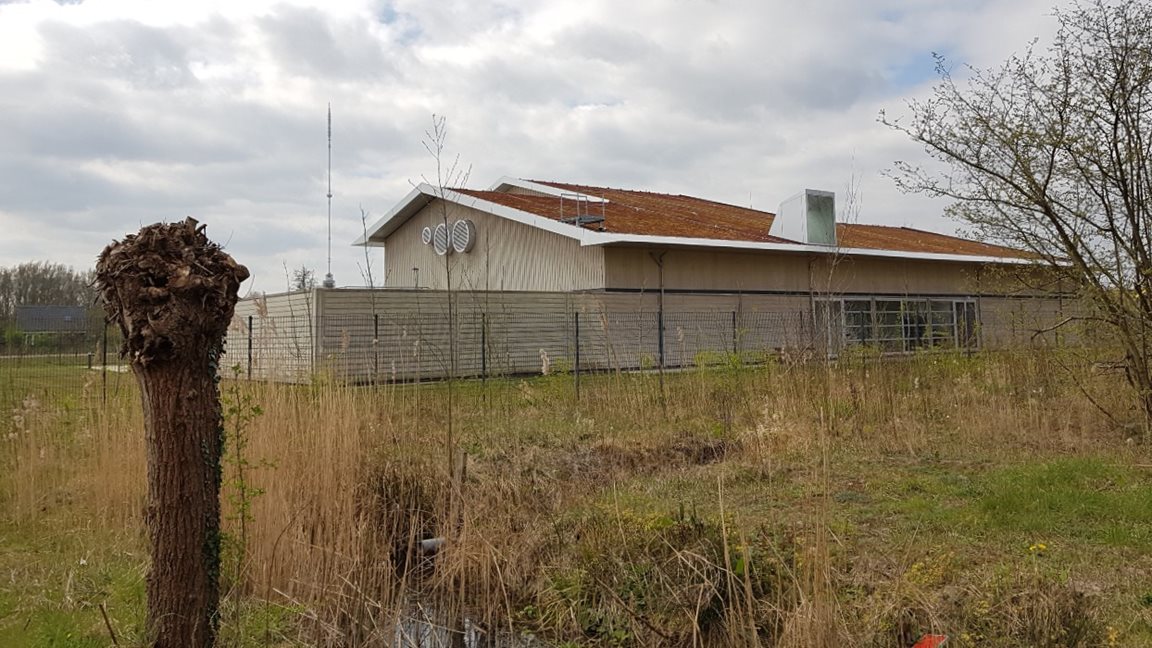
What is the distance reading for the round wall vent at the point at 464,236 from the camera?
20.3m

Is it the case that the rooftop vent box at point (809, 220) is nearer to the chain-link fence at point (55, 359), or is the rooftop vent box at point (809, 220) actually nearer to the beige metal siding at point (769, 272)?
the beige metal siding at point (769, 272)

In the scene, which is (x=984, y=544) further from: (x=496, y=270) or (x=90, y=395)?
(x=496, y=270)

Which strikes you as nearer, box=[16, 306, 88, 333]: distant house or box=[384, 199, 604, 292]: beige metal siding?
box=[16, 306, 88, 333]: distant house

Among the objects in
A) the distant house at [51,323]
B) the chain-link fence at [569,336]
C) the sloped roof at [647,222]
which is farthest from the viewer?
the sloped roof at [647,222]

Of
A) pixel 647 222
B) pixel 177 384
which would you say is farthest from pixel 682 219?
pixel 177 384

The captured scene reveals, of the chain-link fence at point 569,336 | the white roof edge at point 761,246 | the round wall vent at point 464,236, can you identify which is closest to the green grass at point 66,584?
the chain-link fence at point 569,336

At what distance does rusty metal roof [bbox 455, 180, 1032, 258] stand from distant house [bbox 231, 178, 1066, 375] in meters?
Result: 0.11

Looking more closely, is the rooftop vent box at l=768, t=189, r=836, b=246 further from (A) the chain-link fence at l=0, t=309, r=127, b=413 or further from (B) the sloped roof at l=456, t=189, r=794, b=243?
(A) the chain-link fence at l=0, t=309, r=127, b=413

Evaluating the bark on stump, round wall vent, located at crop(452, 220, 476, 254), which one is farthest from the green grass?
round wall vent, located at crop(452, 220, 476, 254)

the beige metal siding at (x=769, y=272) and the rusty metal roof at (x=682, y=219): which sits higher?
the rusty metal roof at (x=682, y=219)

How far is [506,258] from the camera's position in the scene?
19953 mm

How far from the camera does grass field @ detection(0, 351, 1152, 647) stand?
128 inches

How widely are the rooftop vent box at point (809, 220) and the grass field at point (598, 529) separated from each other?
514 inches

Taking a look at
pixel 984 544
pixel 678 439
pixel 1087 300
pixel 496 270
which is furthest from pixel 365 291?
pixel 984 544
